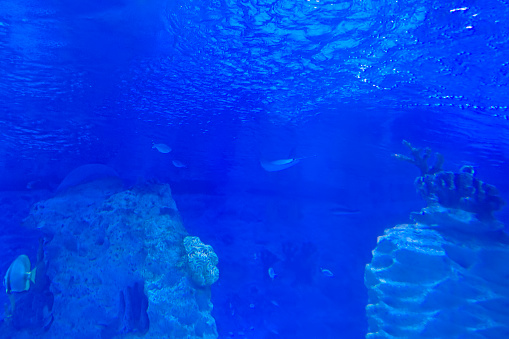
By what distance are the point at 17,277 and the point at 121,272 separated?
9.18ft

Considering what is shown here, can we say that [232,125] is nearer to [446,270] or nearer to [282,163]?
[282,163]

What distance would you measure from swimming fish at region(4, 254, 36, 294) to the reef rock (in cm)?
250

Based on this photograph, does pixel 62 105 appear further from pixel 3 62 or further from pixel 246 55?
pixel 246 55

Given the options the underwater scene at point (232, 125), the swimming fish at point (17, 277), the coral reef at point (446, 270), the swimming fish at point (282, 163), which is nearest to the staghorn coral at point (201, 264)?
the underwater scene at point (232, 125)

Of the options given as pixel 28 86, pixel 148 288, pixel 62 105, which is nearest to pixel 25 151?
pixel 62 105

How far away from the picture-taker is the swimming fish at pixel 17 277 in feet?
21.3

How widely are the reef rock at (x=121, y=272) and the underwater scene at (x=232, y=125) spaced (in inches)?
1.7

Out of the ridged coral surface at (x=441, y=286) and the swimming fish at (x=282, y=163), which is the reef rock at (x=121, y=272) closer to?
the swimming fish at (x=282, y=163)

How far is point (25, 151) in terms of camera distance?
18594mm

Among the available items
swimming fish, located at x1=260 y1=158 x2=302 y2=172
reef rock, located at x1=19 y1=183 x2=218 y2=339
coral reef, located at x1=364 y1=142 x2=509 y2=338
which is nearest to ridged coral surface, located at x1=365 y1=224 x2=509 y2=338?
coral reef, located at x1=364 y1=142 x2=509 y2=338

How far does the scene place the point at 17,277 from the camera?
258 inches

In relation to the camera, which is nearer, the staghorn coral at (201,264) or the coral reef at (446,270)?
the coral reef at (446,270)

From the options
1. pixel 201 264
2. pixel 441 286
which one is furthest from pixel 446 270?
pixel 201 264

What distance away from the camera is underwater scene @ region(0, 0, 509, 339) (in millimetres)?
7902
